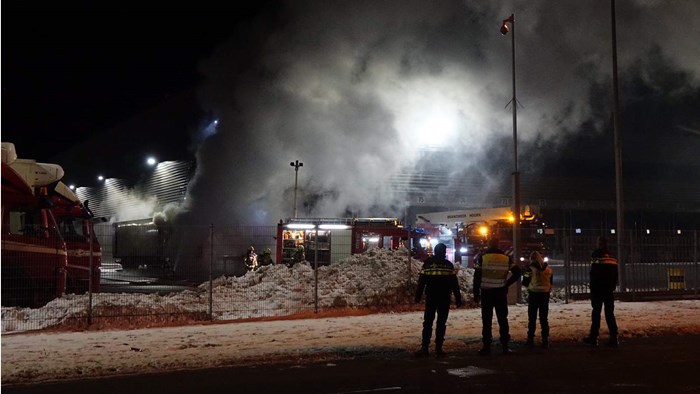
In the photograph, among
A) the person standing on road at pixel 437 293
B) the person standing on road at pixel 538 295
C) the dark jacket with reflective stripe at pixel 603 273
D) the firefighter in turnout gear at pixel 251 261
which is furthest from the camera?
the firefighter in turnout gear at pixel 251 261

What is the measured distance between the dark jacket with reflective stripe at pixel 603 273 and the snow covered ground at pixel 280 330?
3.66ft

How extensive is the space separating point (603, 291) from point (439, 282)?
108 inches

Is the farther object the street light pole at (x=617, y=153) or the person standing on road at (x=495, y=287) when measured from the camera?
the street light pole at (x=617, y=153)

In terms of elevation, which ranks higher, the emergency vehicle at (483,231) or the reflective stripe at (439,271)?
the emergency vehicle at (483,231)

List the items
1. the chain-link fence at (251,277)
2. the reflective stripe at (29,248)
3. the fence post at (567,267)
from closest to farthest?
the reflective stripe at (29,248)
the chain-link fence at (251,277)
the fence post at (567,267)

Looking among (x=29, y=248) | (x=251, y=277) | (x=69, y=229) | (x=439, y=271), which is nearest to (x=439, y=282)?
(x=439, y=271)

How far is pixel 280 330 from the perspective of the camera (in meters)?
10.1

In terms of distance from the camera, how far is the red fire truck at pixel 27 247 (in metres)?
10.6

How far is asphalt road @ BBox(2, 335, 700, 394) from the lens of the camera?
19.8 feet

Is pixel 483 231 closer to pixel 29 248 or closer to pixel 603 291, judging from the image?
pixel 603 291

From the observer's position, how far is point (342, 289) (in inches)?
514

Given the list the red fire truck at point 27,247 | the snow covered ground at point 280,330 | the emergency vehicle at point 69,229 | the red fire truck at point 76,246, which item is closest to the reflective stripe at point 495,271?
the snow covered ground at point 280,330

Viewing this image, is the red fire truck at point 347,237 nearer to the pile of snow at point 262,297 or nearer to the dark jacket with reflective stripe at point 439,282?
the pile of snow at point 262,297

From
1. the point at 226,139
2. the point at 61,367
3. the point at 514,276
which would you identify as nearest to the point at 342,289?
the point at 514,276
